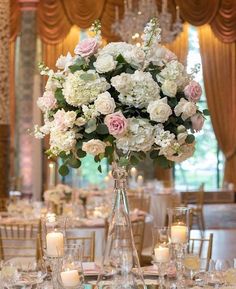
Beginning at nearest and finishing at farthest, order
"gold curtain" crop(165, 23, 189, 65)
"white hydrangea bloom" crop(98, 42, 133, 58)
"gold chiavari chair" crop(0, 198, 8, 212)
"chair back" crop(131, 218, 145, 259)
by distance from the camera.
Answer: "white hydrangea bloom" crop(98, 42, 133, 58) < "chair back" crop(131, 218, 145, 259) < "gold chiavari chair" crop(0, 198, 8, 212) < "gold curtain" crop(165, 23, 189, 65)

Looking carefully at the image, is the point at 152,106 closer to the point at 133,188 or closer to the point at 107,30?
the point at 133,188

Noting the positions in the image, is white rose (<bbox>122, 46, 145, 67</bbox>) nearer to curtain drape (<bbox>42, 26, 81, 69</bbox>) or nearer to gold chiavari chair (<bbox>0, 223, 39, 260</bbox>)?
gold chiavari chair (<bbox>0, 223, 39, 260</bbox>)

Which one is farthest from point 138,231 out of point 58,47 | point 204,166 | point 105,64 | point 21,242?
point 204,166

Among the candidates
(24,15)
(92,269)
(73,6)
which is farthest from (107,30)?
(92,269)

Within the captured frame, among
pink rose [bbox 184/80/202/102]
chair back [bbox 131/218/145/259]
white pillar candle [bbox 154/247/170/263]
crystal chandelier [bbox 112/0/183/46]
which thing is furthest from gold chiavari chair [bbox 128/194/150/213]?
pink rose [bbox 184/80/202/102]

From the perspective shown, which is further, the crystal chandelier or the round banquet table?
the round banquet table

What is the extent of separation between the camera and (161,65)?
335 centimetres

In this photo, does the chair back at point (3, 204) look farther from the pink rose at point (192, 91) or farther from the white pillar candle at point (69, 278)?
the pink rose at point (192, 91)

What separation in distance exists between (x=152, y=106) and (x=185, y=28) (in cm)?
1316

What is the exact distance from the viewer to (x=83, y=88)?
10.5 ft

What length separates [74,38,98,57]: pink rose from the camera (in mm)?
Answer: 3279

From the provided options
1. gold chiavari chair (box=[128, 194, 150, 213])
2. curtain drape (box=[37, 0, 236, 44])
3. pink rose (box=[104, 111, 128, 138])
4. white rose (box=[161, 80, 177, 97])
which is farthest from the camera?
curtain drape (box=[37, 0, 236, 44])

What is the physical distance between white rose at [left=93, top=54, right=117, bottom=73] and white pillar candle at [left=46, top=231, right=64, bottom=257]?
83 centimetres

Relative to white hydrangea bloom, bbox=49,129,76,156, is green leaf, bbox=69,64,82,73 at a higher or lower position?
higher
